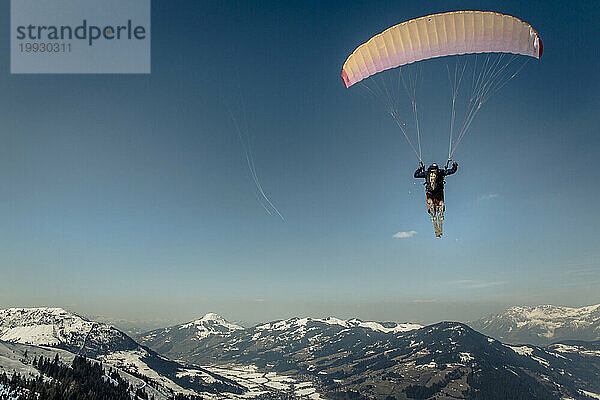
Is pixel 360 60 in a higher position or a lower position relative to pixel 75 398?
higher

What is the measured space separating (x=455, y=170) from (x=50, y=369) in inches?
6999

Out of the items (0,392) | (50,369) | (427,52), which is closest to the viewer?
(427,52)

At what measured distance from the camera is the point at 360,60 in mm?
28062

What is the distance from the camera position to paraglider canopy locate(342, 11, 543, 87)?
78.5ft

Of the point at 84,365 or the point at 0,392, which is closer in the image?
the point at 0,392

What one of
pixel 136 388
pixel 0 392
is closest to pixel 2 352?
pixel 136 388

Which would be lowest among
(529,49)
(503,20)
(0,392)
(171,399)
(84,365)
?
(171,399)

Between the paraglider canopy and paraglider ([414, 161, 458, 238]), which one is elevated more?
the paraglider canopy

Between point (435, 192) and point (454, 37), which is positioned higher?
point (454, 37)

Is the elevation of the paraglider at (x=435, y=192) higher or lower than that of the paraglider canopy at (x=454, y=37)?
lower

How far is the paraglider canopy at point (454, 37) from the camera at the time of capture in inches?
942

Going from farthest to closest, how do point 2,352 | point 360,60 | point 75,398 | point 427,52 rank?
point 2,352 → point 75,398 → point 360,60 → point 427,52

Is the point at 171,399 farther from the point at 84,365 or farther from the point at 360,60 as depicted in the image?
the point at 360,60

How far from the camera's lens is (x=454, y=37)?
24.6 metres
